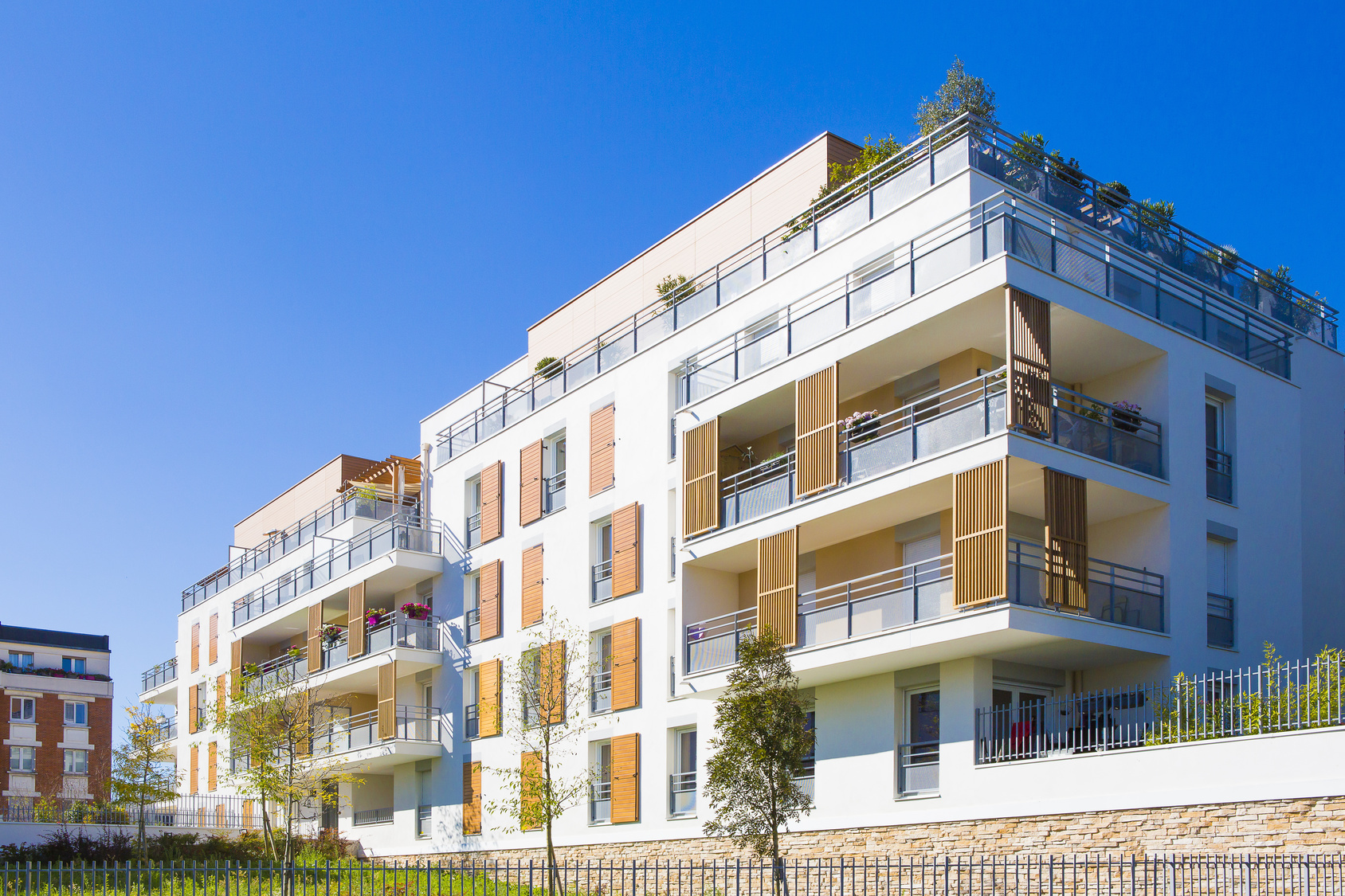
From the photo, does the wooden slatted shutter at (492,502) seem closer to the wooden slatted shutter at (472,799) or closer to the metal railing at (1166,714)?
the wooden slatted shutter at (472,799)

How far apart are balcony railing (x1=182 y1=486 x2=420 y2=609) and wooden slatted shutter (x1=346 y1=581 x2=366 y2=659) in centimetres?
278

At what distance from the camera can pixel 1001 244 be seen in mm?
22062

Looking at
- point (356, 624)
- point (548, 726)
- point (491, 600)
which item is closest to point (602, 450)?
point (491, 600)

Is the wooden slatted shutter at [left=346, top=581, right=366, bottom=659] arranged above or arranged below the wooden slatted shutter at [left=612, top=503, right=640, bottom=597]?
below

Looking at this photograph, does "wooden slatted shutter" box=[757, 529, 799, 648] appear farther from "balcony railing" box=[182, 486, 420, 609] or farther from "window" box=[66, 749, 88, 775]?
"window" box=[66, 749, 88, 775]

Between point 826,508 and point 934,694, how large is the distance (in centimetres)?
377

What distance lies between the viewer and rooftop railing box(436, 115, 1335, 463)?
24281mm

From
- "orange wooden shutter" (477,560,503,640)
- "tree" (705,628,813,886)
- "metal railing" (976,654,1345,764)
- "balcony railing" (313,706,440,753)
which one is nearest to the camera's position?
"metal railing" (976,654,1345,764)

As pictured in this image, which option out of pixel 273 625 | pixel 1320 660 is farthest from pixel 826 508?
pixel 273 625

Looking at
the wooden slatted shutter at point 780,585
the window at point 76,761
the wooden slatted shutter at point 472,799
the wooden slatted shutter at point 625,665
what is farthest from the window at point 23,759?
the wooden slatted shutter at point 780,585

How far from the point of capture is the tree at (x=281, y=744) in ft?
116

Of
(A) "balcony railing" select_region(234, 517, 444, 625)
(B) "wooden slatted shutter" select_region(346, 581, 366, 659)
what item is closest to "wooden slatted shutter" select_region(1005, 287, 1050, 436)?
(A) "balcony railing" select_region(234, 517, 444, 625)

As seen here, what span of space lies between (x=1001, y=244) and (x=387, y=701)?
23136mm

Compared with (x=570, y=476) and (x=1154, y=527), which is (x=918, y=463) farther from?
(x=570, y=476)
